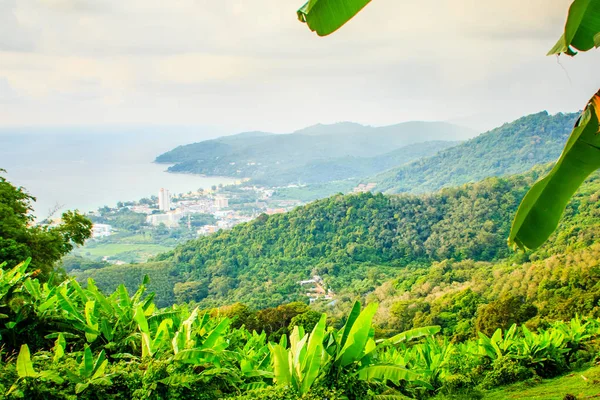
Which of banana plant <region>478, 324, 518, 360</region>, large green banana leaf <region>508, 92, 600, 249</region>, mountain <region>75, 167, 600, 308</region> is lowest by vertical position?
mountain <region>75, 167, 600, 308</region>

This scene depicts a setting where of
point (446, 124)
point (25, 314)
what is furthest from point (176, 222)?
point (446, 124)

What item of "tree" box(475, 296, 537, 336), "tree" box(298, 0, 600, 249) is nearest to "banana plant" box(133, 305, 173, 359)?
"tree" box(298, 0, 600, 249)

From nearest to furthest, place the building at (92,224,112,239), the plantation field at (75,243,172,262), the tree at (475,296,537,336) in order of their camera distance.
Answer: the tree at (475,296,537,336), the plantation field at (75,243,172,262), the building at (92,224,112,239)

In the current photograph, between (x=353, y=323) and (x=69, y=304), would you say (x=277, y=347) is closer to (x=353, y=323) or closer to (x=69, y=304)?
(x=353, y=323)

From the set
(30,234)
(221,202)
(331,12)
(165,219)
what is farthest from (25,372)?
(221,202)

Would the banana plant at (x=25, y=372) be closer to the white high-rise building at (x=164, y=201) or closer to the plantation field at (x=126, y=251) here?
the plantation field at (x=126, y=251)

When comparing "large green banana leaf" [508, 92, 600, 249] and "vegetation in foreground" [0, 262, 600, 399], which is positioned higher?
"large green banana leaf" [508, 92, 600, 249]

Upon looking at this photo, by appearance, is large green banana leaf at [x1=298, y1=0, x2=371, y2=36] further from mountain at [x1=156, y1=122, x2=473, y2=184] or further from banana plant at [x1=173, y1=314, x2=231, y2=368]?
mountain at [x1=156, y1=122, x2=473, y2=184]

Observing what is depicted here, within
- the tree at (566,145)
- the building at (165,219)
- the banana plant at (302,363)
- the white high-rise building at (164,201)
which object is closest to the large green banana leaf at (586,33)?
the tree at (566,145)
